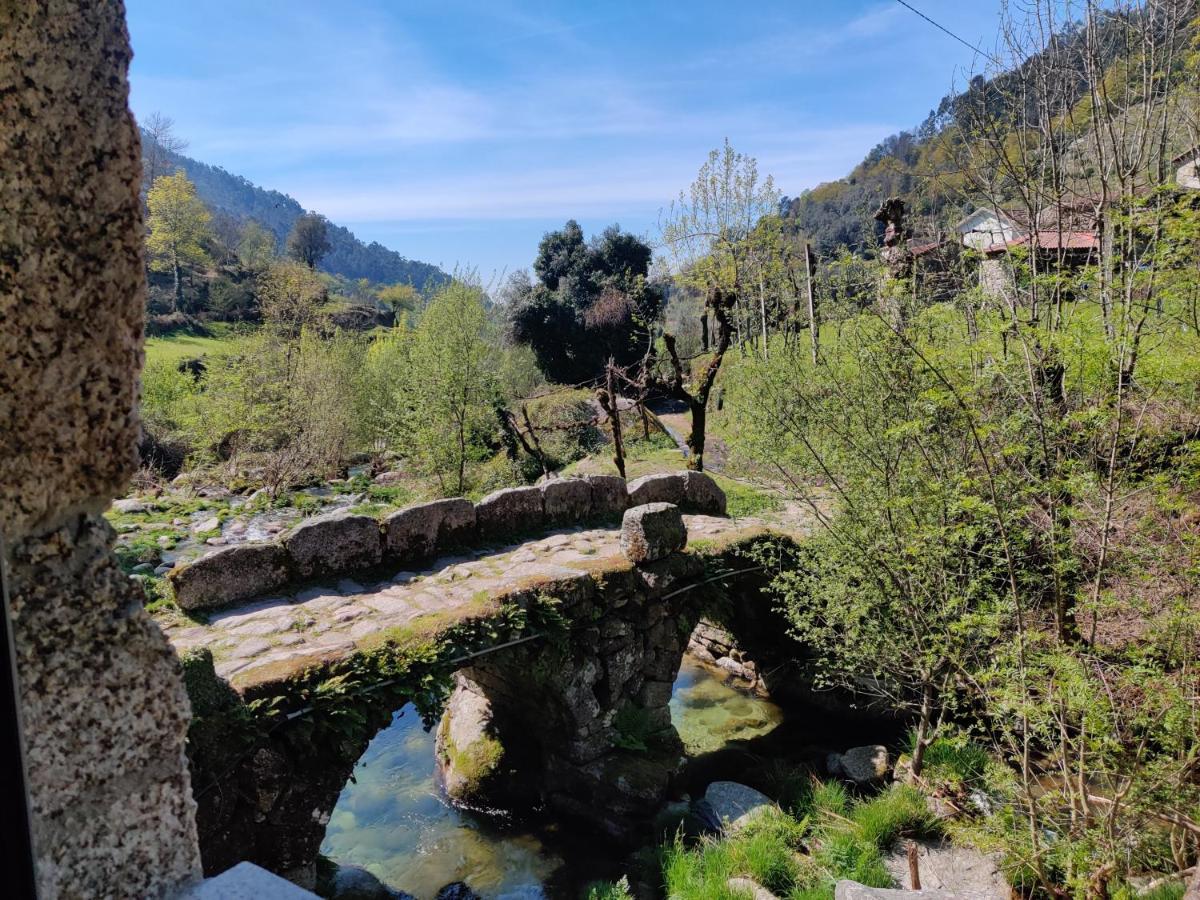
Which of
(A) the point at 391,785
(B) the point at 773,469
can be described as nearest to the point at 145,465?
(A) the point at 391,785

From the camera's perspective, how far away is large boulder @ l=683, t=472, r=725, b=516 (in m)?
11.5

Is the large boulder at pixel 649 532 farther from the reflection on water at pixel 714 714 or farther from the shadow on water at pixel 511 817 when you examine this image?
the reflection on water at pixel 714 714

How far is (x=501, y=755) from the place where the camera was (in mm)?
9367

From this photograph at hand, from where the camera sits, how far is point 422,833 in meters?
8.62

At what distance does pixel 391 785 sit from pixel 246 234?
6454 cm

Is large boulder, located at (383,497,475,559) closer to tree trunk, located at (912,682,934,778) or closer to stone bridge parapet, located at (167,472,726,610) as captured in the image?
stone bridge parapet, located at (167,472,726,610)

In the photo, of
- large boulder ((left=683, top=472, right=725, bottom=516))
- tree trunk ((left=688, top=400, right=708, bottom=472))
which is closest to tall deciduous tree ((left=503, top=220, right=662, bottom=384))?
tree trunk ((left=688, top=400, right=708, bottom=472))

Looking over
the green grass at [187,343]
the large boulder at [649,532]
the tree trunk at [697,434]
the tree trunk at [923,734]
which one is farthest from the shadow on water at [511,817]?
the green grass at [187,343]

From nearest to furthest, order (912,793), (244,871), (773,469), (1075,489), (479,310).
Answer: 1. (244,871)
2. (1075,489)
3. (912,793)
4. (773,469)
5. (479,310)

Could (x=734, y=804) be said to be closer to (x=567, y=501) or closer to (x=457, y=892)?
(x=457, y=892)

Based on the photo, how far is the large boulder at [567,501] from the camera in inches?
395

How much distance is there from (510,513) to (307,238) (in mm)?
59085

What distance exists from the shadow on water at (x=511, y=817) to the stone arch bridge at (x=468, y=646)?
1.23 ft

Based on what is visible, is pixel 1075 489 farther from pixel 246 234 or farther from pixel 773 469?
pixel 246 234
